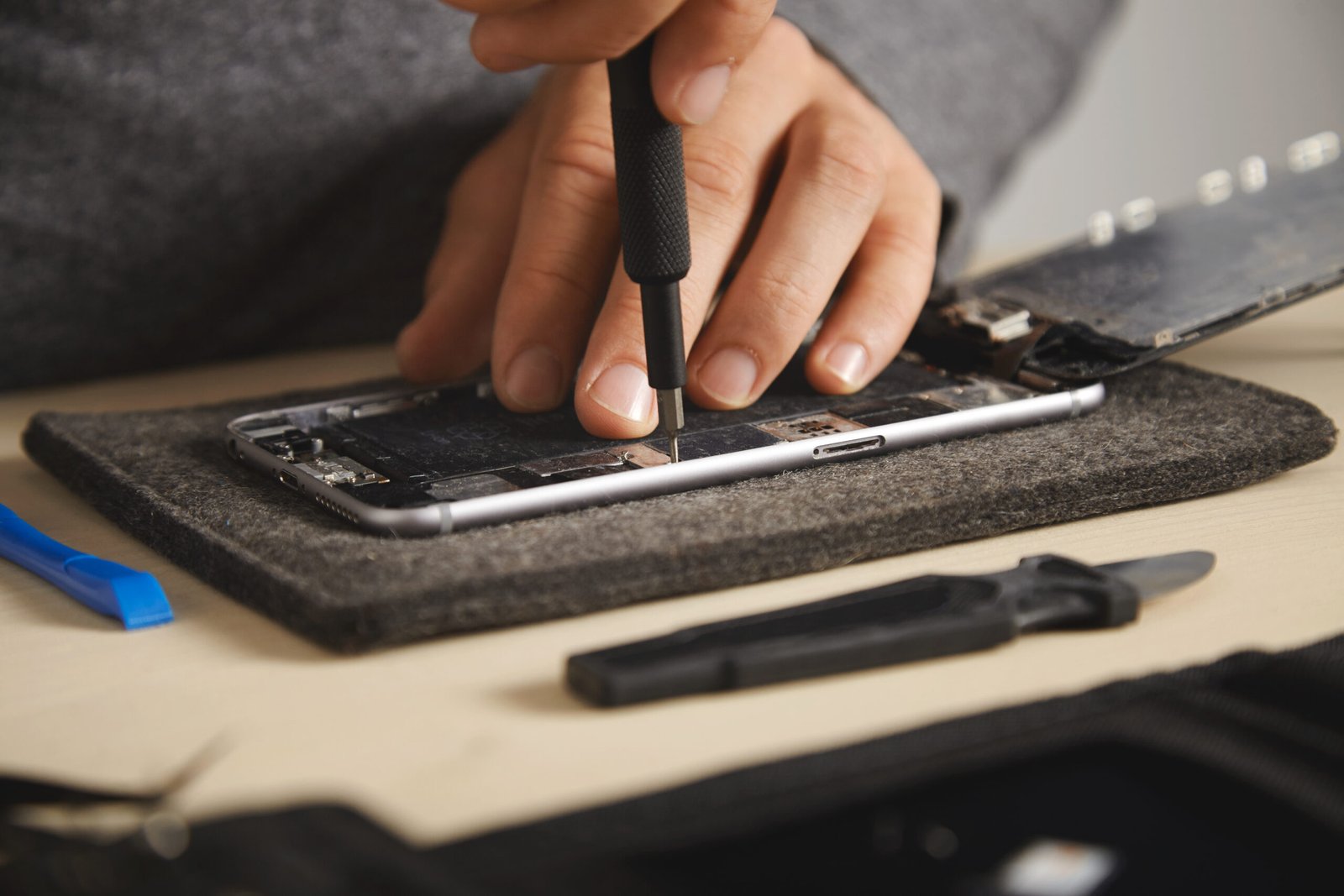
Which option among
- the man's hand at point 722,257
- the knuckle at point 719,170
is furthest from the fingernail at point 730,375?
the knuckle at point 719,170

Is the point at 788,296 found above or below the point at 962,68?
below

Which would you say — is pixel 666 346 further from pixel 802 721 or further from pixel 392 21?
pixel 392 21

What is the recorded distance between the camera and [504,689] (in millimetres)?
431

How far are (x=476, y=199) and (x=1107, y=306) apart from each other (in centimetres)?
45

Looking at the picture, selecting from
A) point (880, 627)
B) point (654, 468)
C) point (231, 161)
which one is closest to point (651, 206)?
point (654, 468)

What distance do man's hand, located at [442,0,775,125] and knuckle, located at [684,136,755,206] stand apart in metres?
0.18

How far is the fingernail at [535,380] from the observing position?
0.68 m

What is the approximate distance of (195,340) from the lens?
40.4 inches

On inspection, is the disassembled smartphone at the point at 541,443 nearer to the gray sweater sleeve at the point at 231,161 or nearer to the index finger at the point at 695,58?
the index finger at the point at 695,58

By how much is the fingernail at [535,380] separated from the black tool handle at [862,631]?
0.88ft

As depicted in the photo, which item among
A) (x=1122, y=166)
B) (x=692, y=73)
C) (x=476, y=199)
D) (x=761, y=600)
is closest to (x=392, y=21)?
(x=476, y=199)

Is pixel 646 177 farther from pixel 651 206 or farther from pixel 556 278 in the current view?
pixel 556 278

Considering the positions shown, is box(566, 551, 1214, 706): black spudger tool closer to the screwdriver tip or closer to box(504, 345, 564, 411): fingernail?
the screwdriver tip

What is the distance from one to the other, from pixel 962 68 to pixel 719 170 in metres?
0.59
